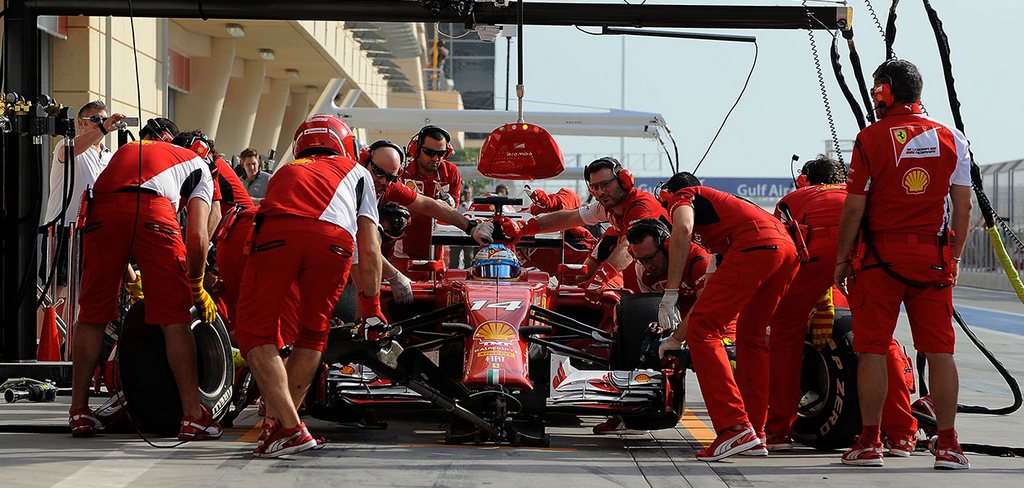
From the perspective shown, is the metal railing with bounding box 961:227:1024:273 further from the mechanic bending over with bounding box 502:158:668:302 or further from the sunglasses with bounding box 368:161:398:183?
the sunglasses with bounding box 368:161:398:183

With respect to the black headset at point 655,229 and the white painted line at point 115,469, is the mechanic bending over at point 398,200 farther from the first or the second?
the white painted line at point 115,469

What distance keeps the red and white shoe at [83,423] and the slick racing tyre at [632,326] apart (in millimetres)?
2968

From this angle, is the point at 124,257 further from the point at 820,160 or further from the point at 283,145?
the point at 283,145

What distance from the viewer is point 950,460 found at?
6.96 m

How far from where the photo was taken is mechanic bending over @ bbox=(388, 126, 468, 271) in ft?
35.5

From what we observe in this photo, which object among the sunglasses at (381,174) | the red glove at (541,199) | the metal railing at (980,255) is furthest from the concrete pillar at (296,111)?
the sunglasses at (381,174)

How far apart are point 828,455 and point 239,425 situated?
345 cm

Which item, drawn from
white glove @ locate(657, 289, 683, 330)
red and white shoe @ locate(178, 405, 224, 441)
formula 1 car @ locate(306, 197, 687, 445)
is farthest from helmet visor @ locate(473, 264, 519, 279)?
red and white shoe @ locate(178, 405, 224, 441)

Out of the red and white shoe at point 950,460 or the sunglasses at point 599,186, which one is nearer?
the red and white shoe at point 950,460

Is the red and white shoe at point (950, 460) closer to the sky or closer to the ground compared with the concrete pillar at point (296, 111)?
closer to the ground

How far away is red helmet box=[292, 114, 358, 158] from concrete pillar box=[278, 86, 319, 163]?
2794 centimetres

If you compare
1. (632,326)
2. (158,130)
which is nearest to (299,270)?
(158,130)

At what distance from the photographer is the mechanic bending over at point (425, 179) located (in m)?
10.8

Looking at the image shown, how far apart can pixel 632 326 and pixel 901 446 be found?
1669 mm
